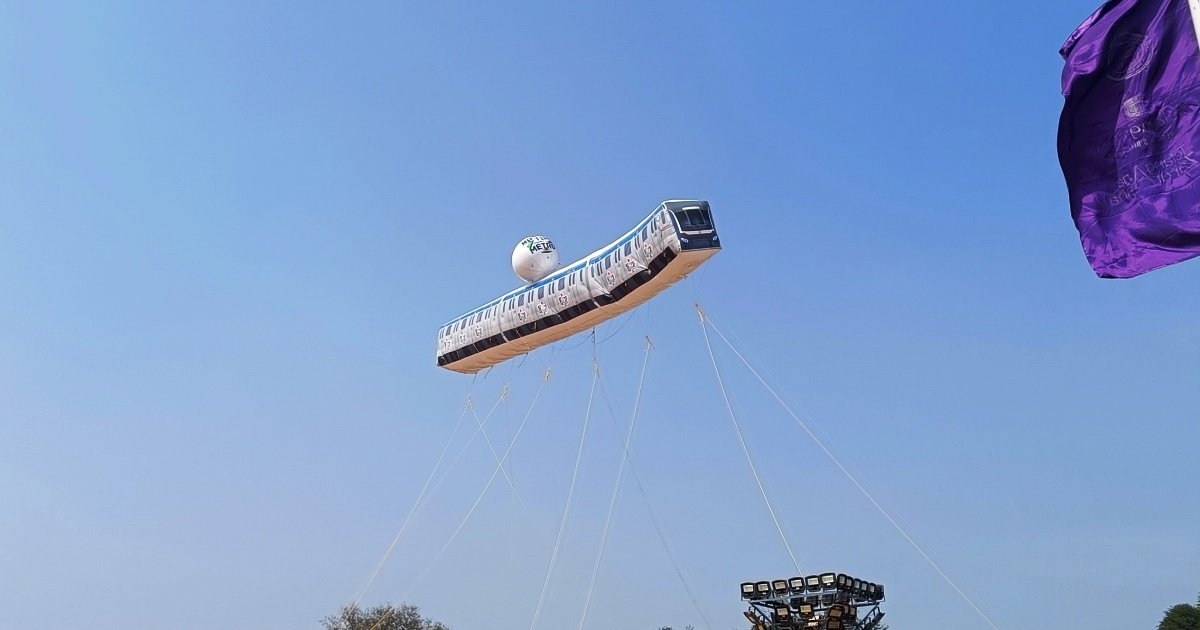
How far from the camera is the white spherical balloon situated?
39.6 meters

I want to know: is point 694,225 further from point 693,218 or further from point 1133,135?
point 1133,135

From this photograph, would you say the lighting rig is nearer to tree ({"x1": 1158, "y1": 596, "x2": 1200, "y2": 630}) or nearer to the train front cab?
the train front cab

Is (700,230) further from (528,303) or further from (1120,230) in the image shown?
(1120,230)

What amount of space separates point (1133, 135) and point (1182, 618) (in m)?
91.3

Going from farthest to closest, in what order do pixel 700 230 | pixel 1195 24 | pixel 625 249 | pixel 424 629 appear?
pixel 424 629 < pixel 625 249 < pixel 700 230 < pixel 1195 24

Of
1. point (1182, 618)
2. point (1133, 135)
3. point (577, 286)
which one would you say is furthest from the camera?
point (1182, 618)

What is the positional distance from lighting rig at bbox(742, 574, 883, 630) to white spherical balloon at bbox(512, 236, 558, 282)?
13.7 metres

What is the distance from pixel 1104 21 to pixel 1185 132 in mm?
2399

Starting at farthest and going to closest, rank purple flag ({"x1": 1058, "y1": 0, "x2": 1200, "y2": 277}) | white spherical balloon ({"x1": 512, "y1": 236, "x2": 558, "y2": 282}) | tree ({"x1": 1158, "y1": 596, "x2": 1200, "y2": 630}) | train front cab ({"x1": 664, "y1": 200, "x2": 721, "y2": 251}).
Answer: tree ({"x1": 1158, "y1": 596, "x2": 1200, "y2": 630}) → white spherical balloon ({"x1": 512, "y1": 236, "x2": 558, "y2": 282}) → train front cab ({"x1": 664, "y1": 200, "x2": 721, "y2": 251}) → purple flag ({"x1": 1058, "y1": 0, "x2": 1200, "y2": 277})

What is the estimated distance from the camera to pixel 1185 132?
15.9 meters

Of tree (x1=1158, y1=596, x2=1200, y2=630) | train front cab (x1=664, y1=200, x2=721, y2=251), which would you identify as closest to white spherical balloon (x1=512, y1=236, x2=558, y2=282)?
train front cab (x1=664, y1=200, x2=721, y2=251)

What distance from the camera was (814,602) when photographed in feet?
109

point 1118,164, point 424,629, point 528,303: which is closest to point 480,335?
point 528,303

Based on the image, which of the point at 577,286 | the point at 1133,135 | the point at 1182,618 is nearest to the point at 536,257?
the point at 577,286
